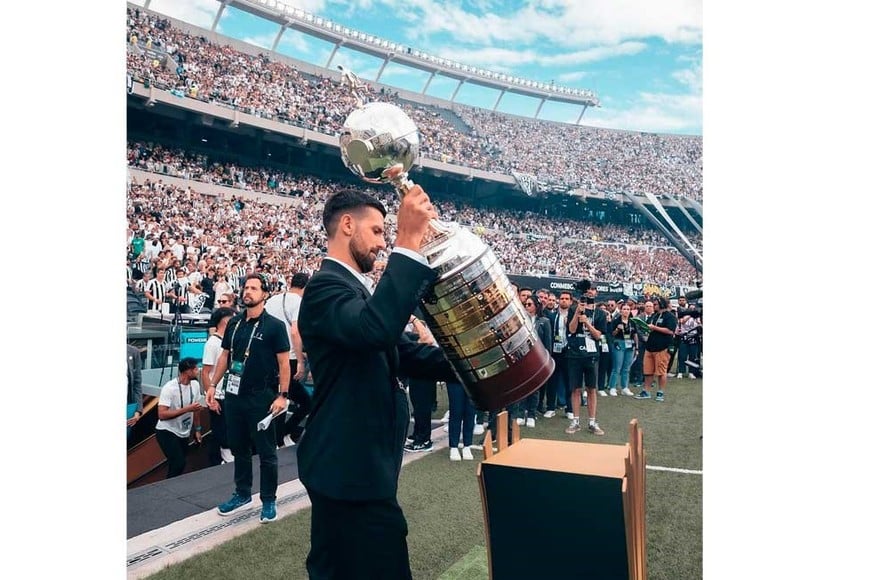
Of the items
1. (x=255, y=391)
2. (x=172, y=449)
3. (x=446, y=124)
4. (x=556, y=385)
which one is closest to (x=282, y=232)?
(x=556, y=385)

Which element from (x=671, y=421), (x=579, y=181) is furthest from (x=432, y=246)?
(x=579, y=181)

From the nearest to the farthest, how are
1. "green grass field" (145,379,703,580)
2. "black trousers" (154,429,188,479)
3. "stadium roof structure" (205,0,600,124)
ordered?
1. "green grass field" (145,379,703,580)
2. "black trousers" (154,429,188,479)
3. "stadium roof structure" (205,0,600,124)

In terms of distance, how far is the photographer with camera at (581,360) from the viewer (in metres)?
5.88

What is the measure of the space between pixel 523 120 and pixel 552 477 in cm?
2202

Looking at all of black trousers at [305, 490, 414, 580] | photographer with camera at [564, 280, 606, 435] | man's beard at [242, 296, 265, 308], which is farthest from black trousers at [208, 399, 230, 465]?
photographer with camera at [564, 280, 606, 435]

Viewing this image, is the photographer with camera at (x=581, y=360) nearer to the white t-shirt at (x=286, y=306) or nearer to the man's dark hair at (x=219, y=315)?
the white t-shirt at (x=286, y=306)

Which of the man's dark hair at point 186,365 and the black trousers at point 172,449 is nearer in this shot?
the black trousers at point 172,449

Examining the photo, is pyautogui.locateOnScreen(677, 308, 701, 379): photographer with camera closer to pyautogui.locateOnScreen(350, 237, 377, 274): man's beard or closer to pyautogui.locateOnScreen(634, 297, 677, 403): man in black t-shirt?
pyautogui.locateOnScreen(634, 297, 677, 403): man in black t-shirt

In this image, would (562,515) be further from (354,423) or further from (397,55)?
(397,55)

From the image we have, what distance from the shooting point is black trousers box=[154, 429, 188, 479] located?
Result: 13.0 feet

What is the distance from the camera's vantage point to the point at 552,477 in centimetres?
158

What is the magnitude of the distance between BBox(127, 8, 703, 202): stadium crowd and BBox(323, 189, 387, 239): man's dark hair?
274 inches

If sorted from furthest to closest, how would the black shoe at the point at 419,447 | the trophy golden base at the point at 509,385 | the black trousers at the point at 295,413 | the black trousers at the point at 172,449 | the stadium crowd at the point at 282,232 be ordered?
the stadium crowd at the point at 282,232 → the black shoe at the point at 419,447 → the black trousers at the point at 295,413 → the black trousers at the point at 172,449 → the trophy golden base at the point at 509,385

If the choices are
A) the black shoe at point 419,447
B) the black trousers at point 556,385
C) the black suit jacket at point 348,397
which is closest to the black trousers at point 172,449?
the black shoe at point 419,447
